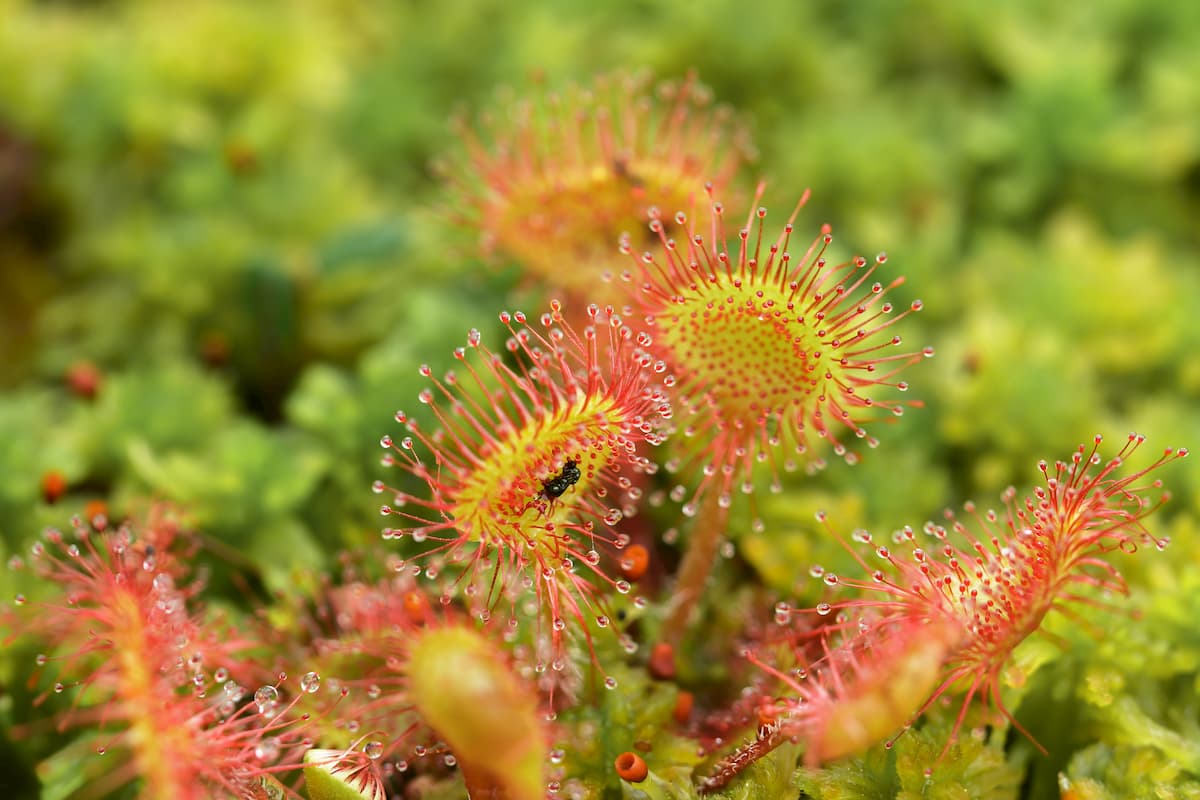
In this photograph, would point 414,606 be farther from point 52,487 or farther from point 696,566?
point 52,487

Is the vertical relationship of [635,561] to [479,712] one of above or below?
above

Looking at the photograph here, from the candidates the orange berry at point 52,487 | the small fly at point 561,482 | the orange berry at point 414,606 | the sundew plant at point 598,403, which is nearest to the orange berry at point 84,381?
the sundew plant at point 598,403

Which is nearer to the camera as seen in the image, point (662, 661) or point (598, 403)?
point (598, 403)

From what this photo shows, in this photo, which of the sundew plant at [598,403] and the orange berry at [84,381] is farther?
the orange berry at [84,381]

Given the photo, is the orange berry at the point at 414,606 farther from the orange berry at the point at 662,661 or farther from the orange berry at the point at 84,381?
the orange berry at the point at 84,381

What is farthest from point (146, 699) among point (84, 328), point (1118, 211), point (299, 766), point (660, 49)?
point (1118, 211)

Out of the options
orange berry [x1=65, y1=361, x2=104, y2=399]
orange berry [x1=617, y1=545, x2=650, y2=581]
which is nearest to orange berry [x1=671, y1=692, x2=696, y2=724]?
orange berry [x1=617, y1=545, x2=650, y2=581]

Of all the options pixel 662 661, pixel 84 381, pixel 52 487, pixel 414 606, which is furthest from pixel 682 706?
pixel 84 381
